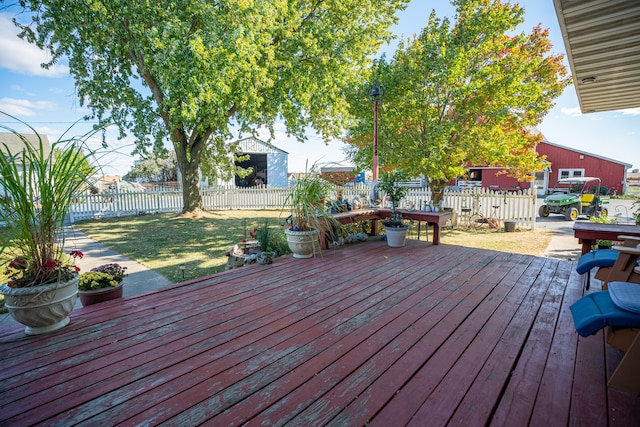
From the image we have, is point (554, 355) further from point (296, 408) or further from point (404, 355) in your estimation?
point (296, 408)

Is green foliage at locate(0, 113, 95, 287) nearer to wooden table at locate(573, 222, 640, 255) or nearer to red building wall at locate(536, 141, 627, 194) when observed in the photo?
wooden table at locate(573, 222, 640, 255)

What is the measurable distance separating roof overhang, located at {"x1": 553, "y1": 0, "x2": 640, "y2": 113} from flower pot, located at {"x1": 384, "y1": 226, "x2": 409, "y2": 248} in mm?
2723

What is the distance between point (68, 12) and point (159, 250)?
6.70 m

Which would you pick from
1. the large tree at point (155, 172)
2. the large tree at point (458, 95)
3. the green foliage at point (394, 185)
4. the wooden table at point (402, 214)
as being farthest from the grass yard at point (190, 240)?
the large tree at point (155, 172)

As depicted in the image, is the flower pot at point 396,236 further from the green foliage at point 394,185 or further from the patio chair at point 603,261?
the patio chair at point 603,261

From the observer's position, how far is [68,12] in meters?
7.37

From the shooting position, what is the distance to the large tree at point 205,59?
710cm

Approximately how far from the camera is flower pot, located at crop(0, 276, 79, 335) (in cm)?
192

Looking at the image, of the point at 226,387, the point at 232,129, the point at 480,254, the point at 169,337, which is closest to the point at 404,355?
the point at 226,387

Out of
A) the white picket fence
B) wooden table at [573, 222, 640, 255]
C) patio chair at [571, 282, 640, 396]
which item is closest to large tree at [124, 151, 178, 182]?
the white picket fence

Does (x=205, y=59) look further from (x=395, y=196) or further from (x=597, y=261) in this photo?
(x=597, y=261)

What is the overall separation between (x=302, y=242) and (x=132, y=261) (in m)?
3.08

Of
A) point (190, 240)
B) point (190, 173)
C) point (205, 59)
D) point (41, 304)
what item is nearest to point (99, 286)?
point (41, 304)

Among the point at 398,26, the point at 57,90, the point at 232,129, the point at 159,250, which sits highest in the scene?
the point at 398,26
